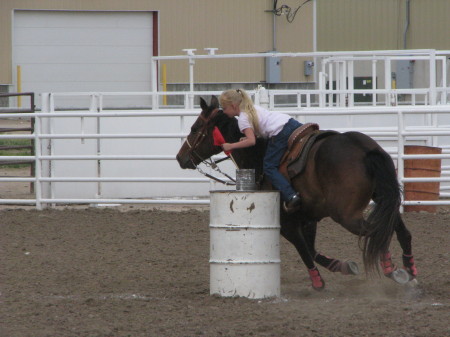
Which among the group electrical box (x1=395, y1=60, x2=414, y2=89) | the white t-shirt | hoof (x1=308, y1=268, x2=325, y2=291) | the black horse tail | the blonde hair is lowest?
hoof (x1=308, y1=268, x2=325, y2=291)

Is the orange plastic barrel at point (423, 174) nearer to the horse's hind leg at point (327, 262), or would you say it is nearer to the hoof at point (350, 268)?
the horse's hind leg at point (327, 262)

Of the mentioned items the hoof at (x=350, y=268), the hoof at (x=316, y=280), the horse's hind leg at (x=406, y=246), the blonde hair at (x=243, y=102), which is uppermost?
the blonde hair at (x=243, y=102)

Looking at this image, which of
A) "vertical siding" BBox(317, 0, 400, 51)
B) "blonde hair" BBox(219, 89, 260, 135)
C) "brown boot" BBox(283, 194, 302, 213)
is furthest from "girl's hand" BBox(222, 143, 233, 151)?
"vertical siding" BBox(317, 0, 400, 51)

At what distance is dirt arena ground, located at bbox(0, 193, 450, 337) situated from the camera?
206 inches

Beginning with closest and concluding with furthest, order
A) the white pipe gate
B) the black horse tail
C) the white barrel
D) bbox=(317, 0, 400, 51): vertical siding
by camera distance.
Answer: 1. the black horse tail
2. the white barrel
3. the white pipe gate
4. bbox=(317, 0, 400, 51): vertical siding

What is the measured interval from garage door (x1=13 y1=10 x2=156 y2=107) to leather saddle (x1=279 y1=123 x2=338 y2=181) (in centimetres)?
2221

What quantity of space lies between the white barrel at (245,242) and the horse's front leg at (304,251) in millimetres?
210

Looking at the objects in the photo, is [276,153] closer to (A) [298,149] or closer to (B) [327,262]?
→ (A) [298,149]

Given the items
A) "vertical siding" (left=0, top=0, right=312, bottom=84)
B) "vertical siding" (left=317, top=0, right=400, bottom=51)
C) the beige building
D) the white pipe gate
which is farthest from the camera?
"vertical siding" (left=317, top=0, right=400, bottom=51)

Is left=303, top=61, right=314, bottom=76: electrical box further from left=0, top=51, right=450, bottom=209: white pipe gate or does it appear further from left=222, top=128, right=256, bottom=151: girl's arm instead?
left=222, top=128, right=256, bottom=151: girl's arm

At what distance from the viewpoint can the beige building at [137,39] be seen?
90.6 ft

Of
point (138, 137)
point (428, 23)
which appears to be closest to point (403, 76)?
point (428, 23)

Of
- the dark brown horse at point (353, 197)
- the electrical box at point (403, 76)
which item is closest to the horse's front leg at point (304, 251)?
the dark brown horse at point (353, 197)

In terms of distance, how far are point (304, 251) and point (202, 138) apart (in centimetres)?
111
